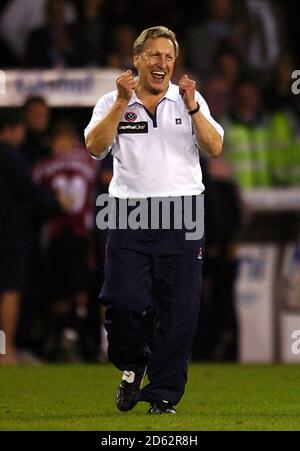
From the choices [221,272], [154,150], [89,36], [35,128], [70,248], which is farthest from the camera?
[89,36]

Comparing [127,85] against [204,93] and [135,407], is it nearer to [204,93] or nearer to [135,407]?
[135,407]

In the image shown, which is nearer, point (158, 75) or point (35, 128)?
point (158, 75)

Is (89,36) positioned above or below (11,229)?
above

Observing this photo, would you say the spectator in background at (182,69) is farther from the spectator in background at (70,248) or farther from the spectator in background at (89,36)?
the spectator in background at (70,248)

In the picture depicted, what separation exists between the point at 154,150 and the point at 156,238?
1.69 ft

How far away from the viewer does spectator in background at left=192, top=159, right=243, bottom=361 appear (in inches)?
586

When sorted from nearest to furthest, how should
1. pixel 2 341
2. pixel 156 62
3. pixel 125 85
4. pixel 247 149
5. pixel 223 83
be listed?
1. pixel 125 85
2. pixel 156 62
3. pixel 2 341
4. pixel 247 149
5. pixel 223 83

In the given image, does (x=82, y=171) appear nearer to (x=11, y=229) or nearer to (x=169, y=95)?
(x=11, y=229)

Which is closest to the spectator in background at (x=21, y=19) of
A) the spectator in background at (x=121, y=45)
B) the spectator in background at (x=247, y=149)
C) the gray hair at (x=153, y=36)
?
the spectator in background at (x=121, y=45)

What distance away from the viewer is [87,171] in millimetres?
15000

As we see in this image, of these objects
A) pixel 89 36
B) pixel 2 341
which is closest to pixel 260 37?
pixel 89 36

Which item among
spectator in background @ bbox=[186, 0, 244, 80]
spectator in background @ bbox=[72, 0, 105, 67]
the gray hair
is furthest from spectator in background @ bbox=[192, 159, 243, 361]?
the gray hair

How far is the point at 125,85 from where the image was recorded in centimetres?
905
